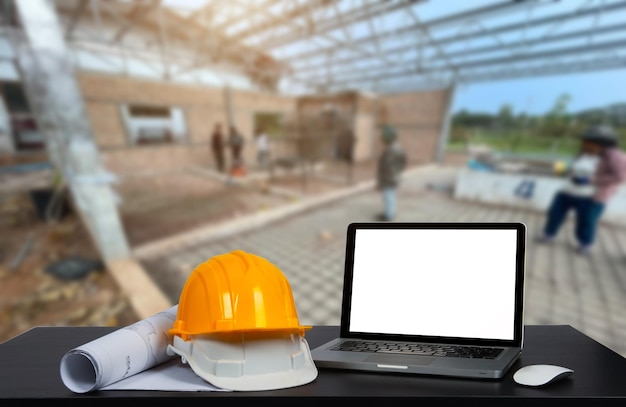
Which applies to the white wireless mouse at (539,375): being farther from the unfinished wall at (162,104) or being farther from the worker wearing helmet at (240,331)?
the unfinished wall at (162,104)

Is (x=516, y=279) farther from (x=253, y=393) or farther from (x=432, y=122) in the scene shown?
(x=432, y=122)

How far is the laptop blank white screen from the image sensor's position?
0.67 metres

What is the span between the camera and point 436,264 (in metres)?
0.70

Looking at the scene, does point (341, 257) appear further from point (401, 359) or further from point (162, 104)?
point (162, 104)

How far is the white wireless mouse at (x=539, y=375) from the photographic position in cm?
54

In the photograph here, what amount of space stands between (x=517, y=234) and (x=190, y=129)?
9.07 m

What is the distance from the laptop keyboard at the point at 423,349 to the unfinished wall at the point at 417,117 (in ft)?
36.2

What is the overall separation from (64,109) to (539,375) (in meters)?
3.30

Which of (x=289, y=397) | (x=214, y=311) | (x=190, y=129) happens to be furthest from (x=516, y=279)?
(x=190, y=129)

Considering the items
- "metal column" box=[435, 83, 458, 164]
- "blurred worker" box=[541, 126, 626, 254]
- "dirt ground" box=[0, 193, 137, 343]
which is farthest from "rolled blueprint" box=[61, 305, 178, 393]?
"metal column" box=[435, 83, 458, 164]

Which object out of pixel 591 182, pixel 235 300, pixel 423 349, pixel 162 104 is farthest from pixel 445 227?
pixel 162 104

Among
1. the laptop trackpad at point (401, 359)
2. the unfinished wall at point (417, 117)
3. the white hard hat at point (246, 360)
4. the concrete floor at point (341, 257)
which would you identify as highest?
the unfinished wall at point (417, 117)

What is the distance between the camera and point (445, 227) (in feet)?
2.31

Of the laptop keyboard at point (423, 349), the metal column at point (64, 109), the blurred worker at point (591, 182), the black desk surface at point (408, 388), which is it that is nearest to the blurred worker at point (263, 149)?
the metal column at point (64, 109)
